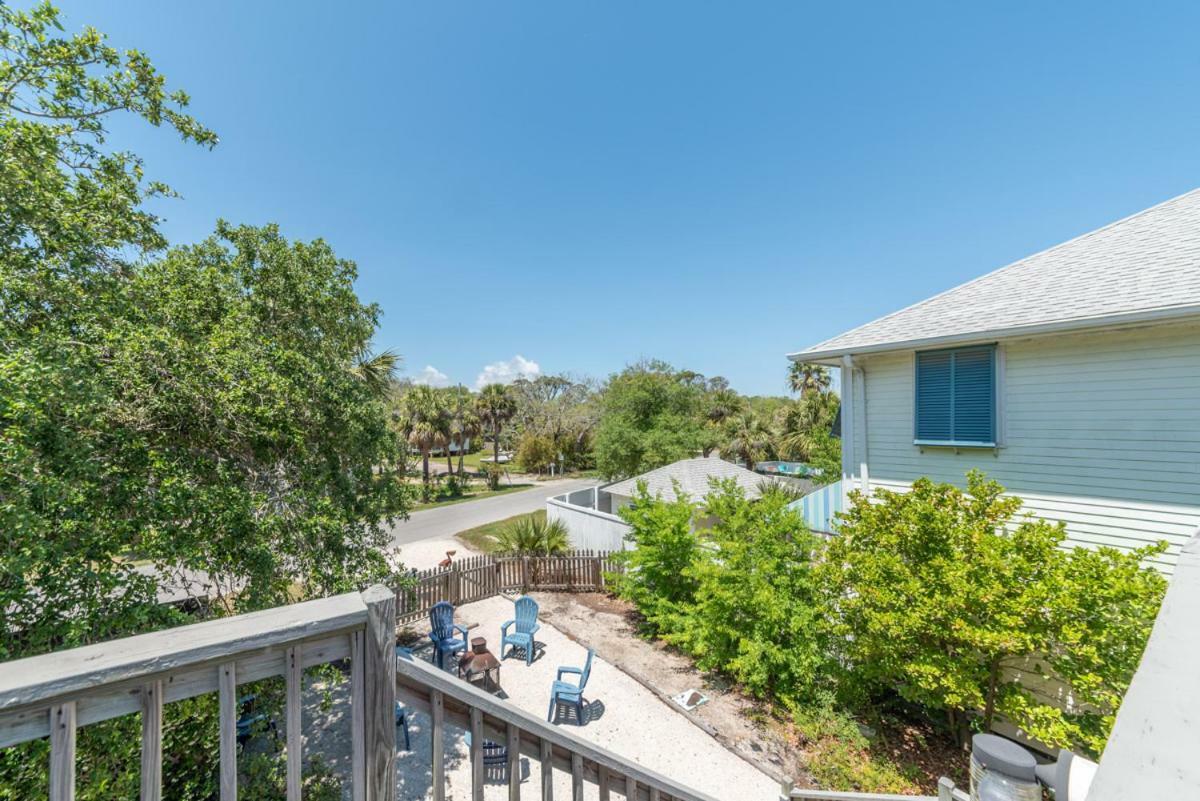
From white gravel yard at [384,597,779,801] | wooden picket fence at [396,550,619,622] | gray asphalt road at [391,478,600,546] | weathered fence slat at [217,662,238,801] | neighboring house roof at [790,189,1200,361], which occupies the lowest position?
gray asphalt road at [391,478,600,546]

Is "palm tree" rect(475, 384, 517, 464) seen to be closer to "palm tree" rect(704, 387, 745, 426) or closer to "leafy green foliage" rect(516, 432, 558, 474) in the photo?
"leafy green foliage" rect(516, 432, 558, 474)

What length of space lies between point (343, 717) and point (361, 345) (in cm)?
550

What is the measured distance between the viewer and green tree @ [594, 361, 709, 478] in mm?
21297

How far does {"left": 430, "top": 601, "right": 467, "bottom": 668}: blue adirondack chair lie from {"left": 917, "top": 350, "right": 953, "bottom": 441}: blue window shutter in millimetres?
8520

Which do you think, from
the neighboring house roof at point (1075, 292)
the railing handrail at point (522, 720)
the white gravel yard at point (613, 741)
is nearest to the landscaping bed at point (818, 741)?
the white gravel yard at point (613, 741)

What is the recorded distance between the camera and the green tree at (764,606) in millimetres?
6297

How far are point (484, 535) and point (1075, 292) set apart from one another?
16.7 metres

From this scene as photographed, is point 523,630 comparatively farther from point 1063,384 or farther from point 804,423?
point 804,423

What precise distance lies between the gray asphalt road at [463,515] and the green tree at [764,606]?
1204cm

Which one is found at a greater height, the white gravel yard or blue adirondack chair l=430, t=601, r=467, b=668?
blue adirondack chair l=430, t=601, r=467, b=668

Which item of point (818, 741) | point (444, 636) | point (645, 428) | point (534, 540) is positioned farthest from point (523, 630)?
point (645, 428)

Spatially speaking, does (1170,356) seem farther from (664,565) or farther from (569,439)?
(569,439)

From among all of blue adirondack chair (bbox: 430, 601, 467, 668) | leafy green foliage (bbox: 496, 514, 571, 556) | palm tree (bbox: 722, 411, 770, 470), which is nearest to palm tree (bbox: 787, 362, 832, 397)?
palm tree (bbox: 722, 411, 770, 470)

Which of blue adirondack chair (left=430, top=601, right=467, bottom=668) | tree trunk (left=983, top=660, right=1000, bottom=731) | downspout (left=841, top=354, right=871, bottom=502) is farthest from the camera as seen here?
blue adirondack chair (left=430, top=601, right=467, bottom=668)
